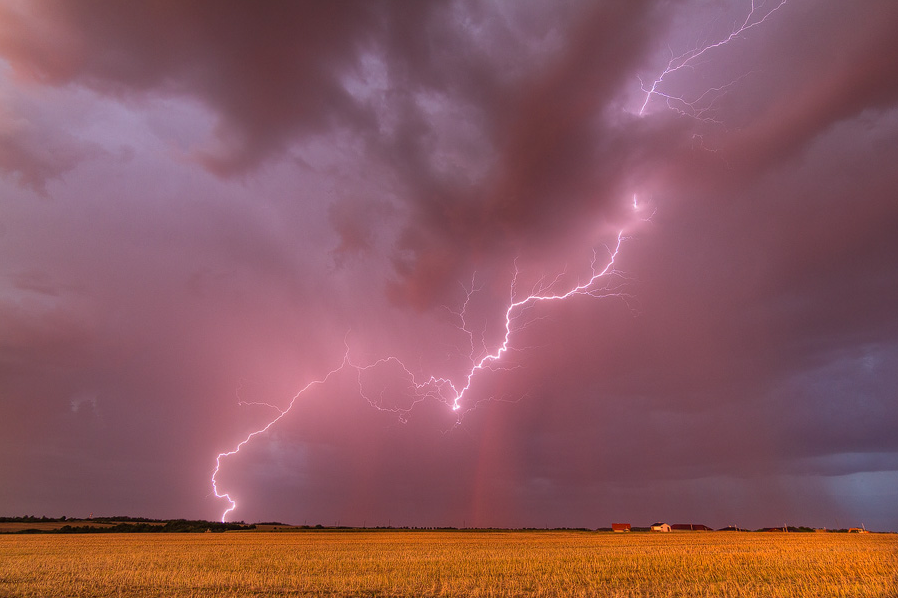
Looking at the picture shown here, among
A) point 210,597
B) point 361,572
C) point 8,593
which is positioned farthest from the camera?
point 361,572

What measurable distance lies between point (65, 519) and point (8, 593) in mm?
84636

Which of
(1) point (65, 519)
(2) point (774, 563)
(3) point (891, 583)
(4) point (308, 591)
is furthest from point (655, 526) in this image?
(1) point (65, 519)

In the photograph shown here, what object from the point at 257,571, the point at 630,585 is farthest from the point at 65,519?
the point at 630,585

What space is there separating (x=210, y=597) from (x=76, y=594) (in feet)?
12.5

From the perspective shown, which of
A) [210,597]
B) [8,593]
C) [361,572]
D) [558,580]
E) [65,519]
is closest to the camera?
[210,597]

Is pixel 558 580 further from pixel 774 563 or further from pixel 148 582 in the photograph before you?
pixel 148 582

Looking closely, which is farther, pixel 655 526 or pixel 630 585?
pixel 655 526

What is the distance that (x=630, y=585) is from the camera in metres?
14.1

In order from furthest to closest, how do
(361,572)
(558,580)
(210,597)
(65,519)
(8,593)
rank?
1. (65,519)
2. (361,572)
3. (558,580)
4. (8,593)
5. (210,597)

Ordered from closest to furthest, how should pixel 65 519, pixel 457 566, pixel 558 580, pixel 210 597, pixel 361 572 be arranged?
pixel 210 597 → pixel 558 580 → pixel 361 572 → pixel 457 566 → pixel 65 519

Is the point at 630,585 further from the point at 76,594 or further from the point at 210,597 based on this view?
the point at 76,594

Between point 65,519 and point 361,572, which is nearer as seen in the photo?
point 361,572

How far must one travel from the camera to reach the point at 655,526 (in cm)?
8106

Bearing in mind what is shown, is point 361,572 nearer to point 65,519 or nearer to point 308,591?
point 308,591
